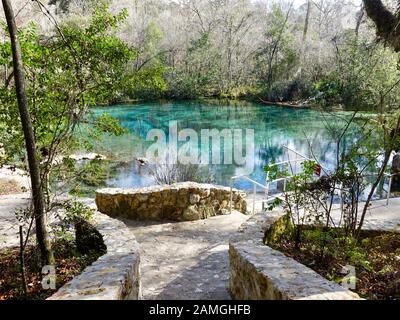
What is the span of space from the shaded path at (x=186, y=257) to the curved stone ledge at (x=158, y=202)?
21cm

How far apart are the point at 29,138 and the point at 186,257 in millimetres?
3040

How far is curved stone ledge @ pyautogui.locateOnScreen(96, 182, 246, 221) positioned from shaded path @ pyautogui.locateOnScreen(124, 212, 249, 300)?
0.70ft

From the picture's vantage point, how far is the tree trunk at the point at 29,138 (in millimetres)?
3105

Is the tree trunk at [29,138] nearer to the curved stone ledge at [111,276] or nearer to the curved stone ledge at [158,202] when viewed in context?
the curved stone ledge at [111,276]

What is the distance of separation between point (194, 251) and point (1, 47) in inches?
144

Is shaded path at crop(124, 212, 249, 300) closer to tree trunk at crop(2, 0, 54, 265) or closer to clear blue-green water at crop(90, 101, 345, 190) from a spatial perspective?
tree trunk at crop(2, 0, 54, 265)

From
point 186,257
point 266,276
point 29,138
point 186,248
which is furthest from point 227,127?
point 266,276

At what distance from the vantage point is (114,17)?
4387 mm

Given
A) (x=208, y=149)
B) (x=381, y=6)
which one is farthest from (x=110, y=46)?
(x=208, y=149)

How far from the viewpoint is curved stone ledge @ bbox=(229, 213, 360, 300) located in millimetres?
2590

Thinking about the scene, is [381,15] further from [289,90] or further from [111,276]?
[289,90]

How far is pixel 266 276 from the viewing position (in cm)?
294

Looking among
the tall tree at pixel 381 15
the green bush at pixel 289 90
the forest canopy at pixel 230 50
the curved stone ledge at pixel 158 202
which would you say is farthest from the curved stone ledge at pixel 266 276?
the green bush at pixel 289 90

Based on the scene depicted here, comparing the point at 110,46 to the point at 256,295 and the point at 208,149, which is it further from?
the point at 208,149
